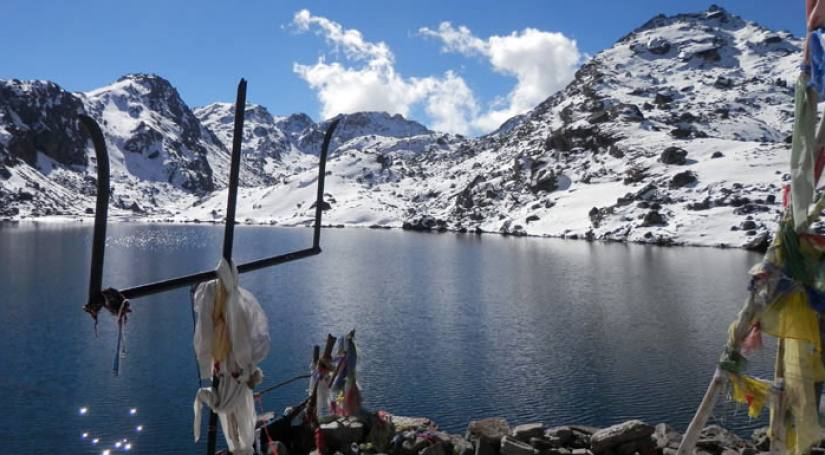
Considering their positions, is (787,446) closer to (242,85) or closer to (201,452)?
(242,85)

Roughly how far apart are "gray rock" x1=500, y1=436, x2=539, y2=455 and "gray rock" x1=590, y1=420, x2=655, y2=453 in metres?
2.36

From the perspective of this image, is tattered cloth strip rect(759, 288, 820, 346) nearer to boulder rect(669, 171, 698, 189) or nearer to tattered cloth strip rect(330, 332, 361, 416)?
tattered cloth strip rect(330, 332, 361, 416)

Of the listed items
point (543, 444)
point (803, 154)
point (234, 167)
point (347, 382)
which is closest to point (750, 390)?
point (803, 154)

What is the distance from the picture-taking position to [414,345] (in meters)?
41.5

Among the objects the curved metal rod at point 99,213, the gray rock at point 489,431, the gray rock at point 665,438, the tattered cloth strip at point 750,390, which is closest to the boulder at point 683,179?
the gray rock at point 665,438

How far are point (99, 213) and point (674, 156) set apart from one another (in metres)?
195

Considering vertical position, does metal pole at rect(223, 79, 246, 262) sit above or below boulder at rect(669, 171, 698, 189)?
below

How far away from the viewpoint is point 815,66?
914 centimetres

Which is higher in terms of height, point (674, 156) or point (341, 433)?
point (674, 156)

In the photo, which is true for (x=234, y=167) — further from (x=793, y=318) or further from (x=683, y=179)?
(x=683, y=179)

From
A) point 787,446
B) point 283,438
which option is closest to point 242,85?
point 787,446

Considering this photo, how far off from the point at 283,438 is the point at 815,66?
17935mm

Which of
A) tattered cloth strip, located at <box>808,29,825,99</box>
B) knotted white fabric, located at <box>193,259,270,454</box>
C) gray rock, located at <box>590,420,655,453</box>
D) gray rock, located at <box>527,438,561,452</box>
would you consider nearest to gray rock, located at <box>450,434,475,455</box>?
gray rock, located at <box>527,438,561,452</box>

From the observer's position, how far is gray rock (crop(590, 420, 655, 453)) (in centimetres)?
2016
